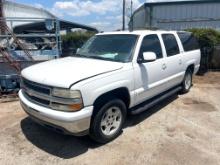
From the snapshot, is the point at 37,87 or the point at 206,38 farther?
the point at 206,38

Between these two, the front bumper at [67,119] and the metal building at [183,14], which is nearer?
the front bumper at [67,119]

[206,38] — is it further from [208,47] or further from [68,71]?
[68,71]

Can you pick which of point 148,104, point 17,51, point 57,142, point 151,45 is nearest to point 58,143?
point 57,142

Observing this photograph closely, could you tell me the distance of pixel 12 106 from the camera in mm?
6430

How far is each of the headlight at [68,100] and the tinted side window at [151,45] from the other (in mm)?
1792

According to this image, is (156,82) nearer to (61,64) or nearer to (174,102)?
(174,102)

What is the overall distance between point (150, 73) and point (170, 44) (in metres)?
1.48

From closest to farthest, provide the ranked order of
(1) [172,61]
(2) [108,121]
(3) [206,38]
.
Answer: (2) [108,121] → (1) [172,61] → (3) [206,38]

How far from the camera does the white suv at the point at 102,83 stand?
382 centimetres

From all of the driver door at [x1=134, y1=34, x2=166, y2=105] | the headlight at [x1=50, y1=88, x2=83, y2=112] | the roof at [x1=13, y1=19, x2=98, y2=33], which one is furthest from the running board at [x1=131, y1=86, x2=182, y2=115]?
the roof at [x1=13, y1=19, x2=98, y2=33]

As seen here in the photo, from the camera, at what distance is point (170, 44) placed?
20.6 feet

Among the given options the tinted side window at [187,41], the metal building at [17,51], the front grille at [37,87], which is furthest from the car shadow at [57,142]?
the tinted side window at [187,41]

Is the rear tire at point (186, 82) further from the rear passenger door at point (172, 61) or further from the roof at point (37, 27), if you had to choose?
the roof at point (37, 27)

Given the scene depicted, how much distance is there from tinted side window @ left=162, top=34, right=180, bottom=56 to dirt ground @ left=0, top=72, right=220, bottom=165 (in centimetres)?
142
